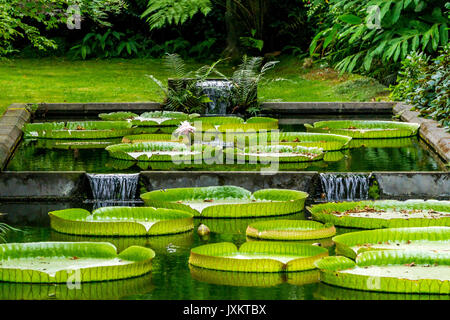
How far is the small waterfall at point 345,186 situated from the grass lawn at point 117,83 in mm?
Answer: 4764

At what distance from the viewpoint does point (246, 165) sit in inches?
291

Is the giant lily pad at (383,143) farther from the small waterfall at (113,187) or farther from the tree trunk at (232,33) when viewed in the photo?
the tree trunk at (232,33)

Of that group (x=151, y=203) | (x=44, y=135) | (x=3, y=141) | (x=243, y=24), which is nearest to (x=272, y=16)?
(x=243, y=24)

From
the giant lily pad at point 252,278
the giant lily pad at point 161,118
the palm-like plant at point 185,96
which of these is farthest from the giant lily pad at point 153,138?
the giant lily pad at point 252,278

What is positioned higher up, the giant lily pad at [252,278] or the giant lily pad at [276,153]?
the giant lily pad at [276,153]

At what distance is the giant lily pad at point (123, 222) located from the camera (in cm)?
552

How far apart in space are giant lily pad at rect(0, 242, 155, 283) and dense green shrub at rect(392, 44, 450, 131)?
473 cm

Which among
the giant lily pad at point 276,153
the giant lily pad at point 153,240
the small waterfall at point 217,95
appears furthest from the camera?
the small waterfall at point 217,95

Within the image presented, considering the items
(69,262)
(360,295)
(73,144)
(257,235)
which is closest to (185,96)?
(73,144)

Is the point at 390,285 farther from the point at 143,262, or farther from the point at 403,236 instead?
the point at 143,262

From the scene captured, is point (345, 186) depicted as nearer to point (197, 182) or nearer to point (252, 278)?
point (197, 182)

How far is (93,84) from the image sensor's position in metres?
13.8

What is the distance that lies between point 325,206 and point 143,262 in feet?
5.79
